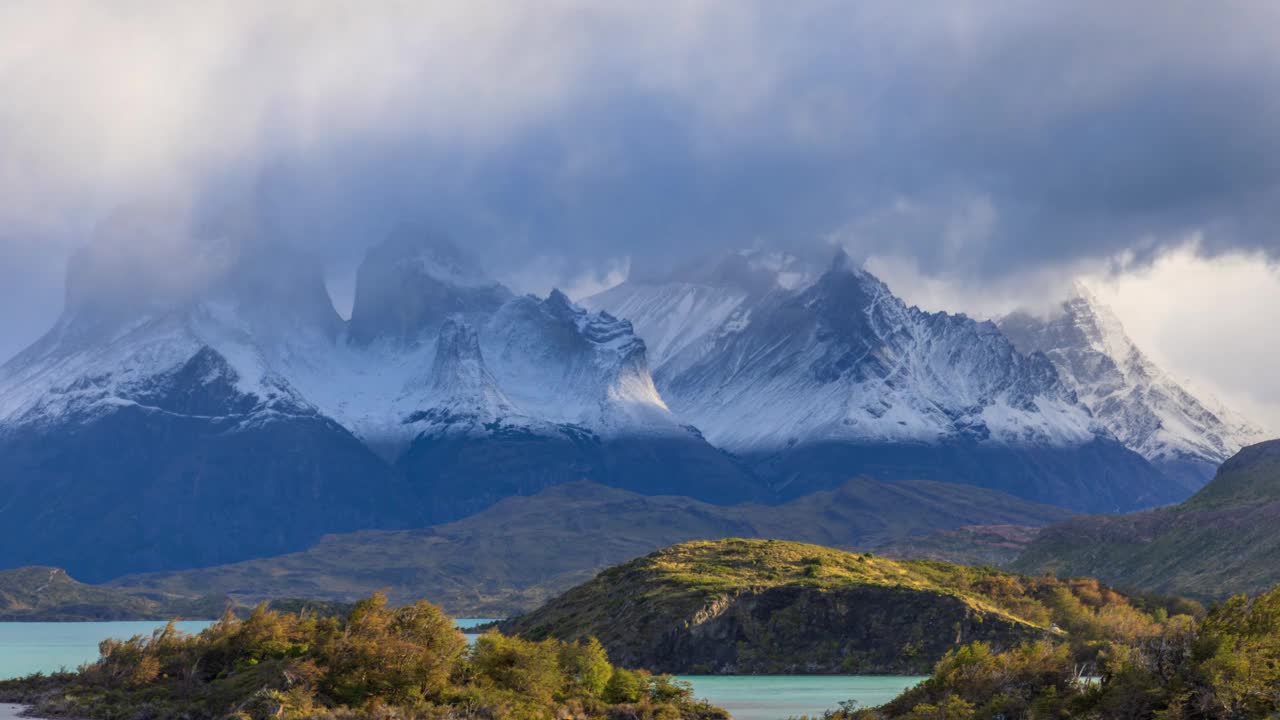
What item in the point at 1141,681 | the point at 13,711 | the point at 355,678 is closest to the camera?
the point at 1141,681

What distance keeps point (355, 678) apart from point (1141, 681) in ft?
169

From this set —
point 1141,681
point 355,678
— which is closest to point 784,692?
point 355,678

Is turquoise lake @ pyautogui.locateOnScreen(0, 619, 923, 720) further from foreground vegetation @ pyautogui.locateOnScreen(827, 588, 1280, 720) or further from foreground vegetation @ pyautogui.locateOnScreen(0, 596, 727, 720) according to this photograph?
foreground vegetation @ pyautogui.locateOnScreen(827, 588, 1280, 720)

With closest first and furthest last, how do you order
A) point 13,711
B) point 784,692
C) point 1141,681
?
1. point 1141,681
2. point 13,711
3. point 784,692

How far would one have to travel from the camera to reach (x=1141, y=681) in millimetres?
100000

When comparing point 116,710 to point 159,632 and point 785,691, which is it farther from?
point 785,691

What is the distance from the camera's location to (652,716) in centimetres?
11988

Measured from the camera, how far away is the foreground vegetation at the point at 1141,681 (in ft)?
316

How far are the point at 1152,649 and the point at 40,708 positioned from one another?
7960 centimetres

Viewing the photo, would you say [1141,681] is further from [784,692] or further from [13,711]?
[13,711]

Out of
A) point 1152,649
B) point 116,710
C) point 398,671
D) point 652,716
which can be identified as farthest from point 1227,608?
point 116,710

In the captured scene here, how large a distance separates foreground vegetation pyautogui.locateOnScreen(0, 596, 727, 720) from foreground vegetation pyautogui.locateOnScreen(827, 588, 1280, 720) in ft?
68.7

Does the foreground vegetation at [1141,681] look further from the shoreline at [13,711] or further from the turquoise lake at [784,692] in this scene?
the shoreline at [13,711]

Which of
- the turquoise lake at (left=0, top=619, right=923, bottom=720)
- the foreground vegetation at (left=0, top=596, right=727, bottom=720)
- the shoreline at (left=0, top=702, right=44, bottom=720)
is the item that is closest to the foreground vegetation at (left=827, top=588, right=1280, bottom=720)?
the foreground vegetation at (left=0, top=596, right=727, bottom=720)
